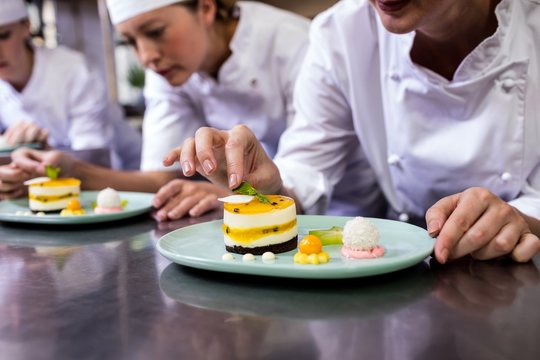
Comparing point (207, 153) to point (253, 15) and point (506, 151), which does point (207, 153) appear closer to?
point (506, 151)

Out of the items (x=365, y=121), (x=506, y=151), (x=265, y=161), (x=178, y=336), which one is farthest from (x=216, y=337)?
(x=365, y=121)

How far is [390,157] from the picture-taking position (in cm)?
187

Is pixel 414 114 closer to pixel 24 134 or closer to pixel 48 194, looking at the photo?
pixel 48 194

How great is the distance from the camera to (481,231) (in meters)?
1.06

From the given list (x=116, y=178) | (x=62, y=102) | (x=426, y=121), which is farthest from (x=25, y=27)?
(x=426, y=121)

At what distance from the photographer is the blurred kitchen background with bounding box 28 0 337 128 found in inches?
238

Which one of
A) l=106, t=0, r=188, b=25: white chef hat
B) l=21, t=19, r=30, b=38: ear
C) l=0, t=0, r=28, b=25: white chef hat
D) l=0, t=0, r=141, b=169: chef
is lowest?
l=0, t=0, r=141, b=169: chef

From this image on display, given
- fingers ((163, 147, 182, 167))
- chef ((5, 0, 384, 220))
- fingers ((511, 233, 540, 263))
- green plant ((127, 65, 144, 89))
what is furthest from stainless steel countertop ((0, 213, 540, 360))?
green plant ((127, 65, 144, 89))

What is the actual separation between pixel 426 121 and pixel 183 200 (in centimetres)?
75

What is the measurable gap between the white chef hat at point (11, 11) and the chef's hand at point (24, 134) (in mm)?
1253

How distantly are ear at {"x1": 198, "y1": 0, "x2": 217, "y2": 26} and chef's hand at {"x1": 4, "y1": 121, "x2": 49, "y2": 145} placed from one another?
0.92 meters

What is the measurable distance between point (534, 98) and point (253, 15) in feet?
4.71

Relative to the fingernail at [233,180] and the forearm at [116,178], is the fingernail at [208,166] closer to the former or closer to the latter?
the fingernail at [233,180]

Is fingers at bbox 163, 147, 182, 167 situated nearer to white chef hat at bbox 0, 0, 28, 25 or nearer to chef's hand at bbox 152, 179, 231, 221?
Result: chef's hand at bbox 152, 179, 231, 221
